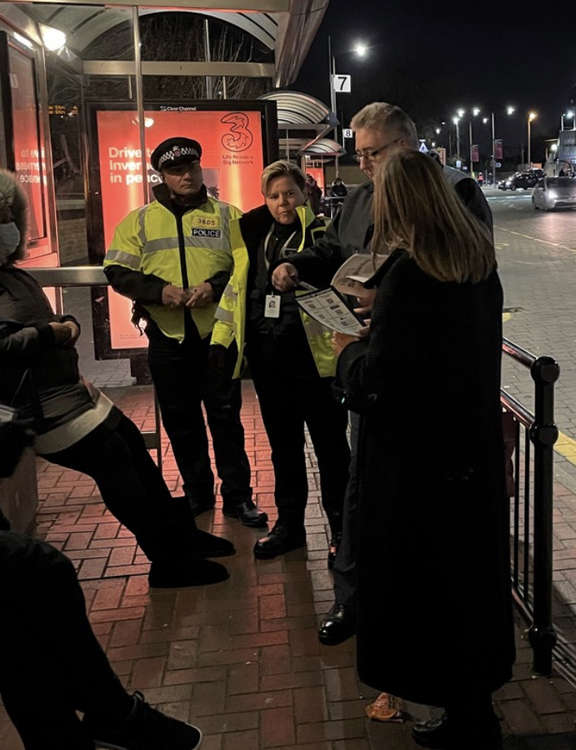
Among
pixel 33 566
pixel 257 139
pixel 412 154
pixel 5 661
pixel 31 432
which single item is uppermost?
pixel 257 139

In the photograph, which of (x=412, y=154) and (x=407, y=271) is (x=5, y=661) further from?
(x=412, y=154)

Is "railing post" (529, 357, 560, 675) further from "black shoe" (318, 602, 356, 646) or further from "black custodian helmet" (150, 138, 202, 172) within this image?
"black custodian helmet" (150, 138, 202, 172)

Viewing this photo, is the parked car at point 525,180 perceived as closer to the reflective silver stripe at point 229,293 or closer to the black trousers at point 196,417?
the black trousers at point 196,417

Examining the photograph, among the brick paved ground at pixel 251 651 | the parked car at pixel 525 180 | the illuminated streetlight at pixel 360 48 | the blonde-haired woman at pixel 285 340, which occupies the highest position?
the illuminated streetlight at pixel 360 48

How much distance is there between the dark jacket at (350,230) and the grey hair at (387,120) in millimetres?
230

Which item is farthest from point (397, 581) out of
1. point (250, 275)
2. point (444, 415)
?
point (250, 275)

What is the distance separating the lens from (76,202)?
7020 millimetres

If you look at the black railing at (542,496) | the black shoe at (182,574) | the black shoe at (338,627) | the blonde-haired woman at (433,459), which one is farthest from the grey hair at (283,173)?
the black shoe at (338,627)

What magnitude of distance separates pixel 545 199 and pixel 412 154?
33525mm

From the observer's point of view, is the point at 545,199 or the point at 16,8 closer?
the point at 16,8

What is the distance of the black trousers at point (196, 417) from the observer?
14.9 ft

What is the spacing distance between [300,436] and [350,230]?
1161 millimetres

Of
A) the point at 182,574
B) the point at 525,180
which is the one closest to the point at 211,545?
the point at 182,574

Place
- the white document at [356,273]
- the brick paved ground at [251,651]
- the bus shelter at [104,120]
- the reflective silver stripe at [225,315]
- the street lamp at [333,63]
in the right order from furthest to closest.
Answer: the street lamp at [333,63]
the bus shelter at [104,120]
the reflective silver stripe at [225,315]
the brick paved ground at [251,651]
the white document at [356,273]
